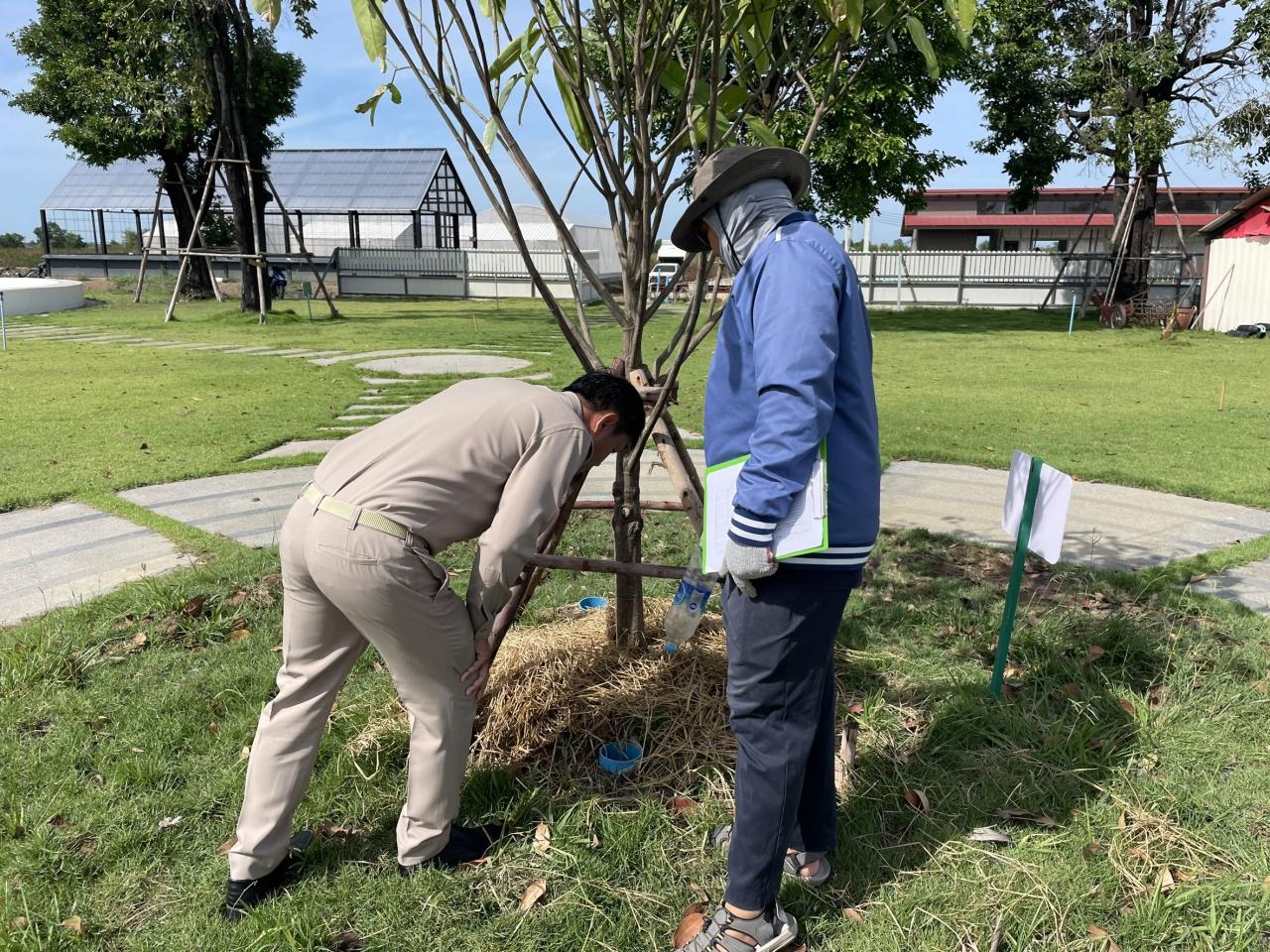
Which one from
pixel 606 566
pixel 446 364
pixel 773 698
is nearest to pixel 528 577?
pixel 606 566

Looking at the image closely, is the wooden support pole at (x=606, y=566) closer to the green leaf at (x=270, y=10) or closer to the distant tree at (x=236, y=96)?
the green leaf at (x=270, y=10)

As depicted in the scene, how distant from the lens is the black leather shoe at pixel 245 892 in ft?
7.77

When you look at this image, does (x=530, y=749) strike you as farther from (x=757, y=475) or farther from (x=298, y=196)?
(x=298, y=196)

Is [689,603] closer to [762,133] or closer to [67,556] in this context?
[762,133]

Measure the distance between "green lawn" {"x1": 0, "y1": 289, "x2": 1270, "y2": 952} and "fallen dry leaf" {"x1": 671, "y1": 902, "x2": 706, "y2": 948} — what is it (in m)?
0.03

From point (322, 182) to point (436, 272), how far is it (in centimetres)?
711

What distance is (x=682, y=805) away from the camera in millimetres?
2846

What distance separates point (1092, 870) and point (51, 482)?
20.3ft

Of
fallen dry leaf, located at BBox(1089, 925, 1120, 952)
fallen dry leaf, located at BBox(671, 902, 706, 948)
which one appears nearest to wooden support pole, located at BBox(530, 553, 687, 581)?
fallen dry leaf, located at BBox(671, 902, 706, 948)

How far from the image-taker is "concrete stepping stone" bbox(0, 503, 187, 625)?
426cm

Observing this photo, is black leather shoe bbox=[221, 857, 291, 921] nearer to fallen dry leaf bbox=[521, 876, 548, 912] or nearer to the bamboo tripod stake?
fallen dry leaf bbox=[521, 876, 548, 912]

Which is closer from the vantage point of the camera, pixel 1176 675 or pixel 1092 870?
pixel 1092 870

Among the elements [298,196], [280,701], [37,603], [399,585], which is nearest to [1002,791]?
[399,585]

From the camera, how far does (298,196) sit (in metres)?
35.8
